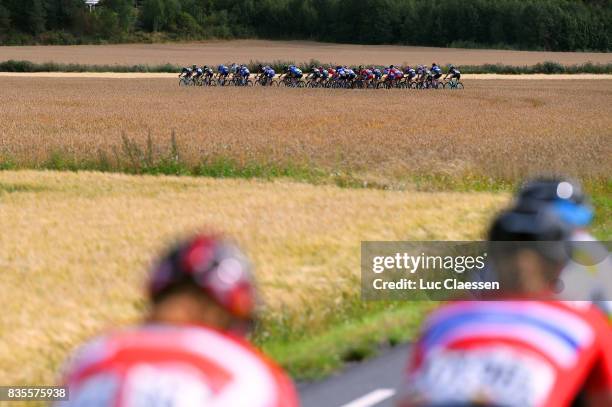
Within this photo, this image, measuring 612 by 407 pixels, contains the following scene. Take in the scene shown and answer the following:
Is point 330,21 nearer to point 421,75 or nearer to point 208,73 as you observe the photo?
point 208,73

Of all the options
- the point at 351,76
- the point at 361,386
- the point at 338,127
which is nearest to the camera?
the point at 361,386

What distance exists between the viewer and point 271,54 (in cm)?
10681

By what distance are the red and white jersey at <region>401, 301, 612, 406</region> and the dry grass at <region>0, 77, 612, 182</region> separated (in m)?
19.2

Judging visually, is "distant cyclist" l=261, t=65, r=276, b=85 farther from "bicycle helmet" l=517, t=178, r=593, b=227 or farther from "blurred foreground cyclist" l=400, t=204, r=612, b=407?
"blurred foreground cyclist" l=400, t=204, r=612, b=407

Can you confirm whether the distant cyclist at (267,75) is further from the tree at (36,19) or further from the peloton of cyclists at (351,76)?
the tree at (36,19)

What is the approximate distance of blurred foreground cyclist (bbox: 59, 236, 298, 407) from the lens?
2918mm

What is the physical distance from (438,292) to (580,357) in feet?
30.5

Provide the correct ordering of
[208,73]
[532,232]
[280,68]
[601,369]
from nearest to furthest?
[532,232] → [601,369] → [208,73] → [280,68]

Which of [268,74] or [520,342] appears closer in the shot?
[520,342]

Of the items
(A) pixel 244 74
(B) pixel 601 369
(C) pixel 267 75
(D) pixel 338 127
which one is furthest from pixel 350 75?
(B) pixel 601 369

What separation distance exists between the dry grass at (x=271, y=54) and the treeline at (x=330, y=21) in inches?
266

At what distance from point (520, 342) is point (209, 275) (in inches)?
35.7

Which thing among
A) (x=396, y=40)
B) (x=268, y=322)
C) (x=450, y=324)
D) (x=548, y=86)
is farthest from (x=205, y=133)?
(x=396, y=40)

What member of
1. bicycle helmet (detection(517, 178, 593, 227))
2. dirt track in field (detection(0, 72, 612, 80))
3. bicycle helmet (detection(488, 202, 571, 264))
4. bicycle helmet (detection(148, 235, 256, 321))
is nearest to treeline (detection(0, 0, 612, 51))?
dirt track in field (detection(0, 72, 612, 80))
